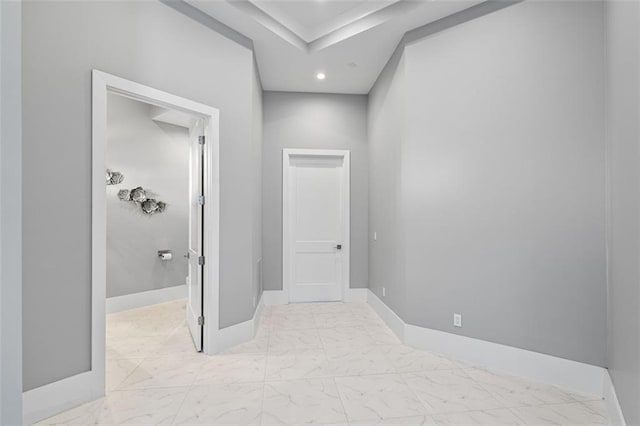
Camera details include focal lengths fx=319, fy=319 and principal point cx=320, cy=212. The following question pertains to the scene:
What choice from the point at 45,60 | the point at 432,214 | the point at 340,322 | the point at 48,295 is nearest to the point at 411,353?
the point at 340,322

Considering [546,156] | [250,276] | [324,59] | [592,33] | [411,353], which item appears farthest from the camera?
[324,59]

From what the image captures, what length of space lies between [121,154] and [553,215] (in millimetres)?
5121

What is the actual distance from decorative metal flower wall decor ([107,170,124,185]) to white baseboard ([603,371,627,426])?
18.1 ft

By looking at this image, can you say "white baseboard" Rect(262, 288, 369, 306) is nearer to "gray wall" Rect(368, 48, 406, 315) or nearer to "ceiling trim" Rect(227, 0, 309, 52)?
"gray wall" Rect(368, 48, 406, 315)

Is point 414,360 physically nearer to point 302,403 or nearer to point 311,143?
point 302,403

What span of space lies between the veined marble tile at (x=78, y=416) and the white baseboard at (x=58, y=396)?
1.1 inches

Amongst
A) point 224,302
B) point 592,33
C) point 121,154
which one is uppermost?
point 592,33

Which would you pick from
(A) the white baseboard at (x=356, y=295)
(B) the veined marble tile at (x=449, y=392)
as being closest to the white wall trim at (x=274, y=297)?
(A) the white baseboard at (x=356, y=295)

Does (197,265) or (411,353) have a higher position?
(197,265)

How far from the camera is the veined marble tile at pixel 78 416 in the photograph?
200 cm

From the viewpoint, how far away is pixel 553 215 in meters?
2.46

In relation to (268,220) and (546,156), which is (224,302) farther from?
(546,156)

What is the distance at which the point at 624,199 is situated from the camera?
181 cm
